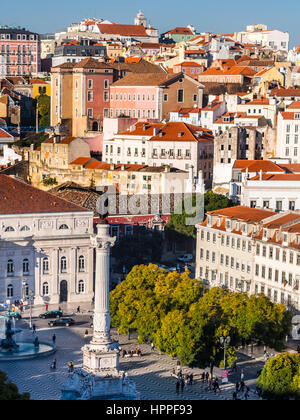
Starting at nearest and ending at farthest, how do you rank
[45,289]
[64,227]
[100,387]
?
[100,387] → [45,289] → [64,227]

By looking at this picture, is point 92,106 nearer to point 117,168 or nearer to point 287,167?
point 117,168

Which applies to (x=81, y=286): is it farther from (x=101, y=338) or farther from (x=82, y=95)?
(x=82, y=95)

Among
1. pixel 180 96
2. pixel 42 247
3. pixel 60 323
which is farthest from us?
pixel 180 96

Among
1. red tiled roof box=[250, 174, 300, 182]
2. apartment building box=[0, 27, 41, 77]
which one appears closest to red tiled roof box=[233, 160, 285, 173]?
red tiled roof box=[250, 174, 300, 182]

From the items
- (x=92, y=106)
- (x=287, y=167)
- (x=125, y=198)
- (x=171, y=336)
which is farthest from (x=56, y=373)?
(x=92, y=106)

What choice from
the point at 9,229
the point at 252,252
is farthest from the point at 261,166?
the point at 9,229

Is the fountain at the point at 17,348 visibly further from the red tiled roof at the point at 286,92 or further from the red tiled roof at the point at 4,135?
the red tiled roof at the point at 4,135

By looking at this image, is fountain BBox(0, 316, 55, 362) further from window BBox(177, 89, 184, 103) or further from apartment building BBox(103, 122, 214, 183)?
window BBox(177, 89, 184, 103)
